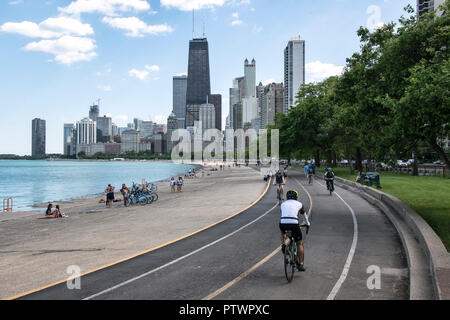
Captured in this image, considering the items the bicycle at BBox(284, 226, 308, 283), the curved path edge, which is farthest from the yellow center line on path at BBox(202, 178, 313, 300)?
the curved path edge

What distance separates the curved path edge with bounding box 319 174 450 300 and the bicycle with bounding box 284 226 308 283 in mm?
2461

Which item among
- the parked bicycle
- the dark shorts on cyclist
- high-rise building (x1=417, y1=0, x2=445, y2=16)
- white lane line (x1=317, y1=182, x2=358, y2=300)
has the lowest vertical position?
the parked bicycle

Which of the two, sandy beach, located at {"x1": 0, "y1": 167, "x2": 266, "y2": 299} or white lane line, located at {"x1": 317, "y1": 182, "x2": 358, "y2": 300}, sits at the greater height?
white lane line, located at {"x1": 317, "y1": 182, "x2": 358, "y2": 300}

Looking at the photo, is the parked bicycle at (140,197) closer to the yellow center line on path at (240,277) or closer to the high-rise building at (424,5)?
the yellow center line on path at (240,277)

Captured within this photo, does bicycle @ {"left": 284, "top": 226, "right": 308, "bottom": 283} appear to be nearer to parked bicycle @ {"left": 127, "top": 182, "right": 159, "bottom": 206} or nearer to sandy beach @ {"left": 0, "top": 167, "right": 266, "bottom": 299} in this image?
sandy beach @ {"left": 0, "top": 167, "right": 266, "bottom": 299}

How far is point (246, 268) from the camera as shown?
9.79m

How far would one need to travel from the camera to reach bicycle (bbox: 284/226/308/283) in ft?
28.0

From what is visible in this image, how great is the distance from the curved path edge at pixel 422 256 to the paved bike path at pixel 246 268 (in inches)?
14.9

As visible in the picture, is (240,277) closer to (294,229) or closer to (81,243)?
(294,229)

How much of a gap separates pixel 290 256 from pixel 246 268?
1.56 m

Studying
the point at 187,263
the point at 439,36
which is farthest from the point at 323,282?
the point at 439,36
